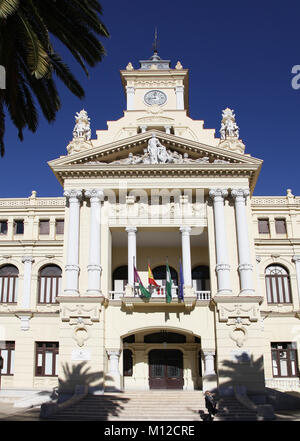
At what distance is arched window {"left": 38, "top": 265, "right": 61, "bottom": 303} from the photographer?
38.1m

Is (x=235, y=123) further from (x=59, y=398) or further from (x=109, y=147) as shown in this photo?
(x=59, y=398)

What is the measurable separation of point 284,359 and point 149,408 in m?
15.1

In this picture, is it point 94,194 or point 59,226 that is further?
point 59,226

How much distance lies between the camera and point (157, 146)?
1259 inches

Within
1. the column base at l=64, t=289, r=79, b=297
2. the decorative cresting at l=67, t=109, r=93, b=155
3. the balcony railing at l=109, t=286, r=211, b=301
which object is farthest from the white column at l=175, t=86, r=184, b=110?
the column base at l=64, t=289, r=79, b=297

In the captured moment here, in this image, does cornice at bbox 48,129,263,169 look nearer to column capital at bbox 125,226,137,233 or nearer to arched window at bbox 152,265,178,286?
column capital at bbox 125,226,137,233

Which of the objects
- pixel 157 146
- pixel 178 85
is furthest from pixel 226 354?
pixel 178 85

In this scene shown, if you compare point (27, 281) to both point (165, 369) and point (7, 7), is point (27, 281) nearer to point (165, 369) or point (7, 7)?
point (165, 369)

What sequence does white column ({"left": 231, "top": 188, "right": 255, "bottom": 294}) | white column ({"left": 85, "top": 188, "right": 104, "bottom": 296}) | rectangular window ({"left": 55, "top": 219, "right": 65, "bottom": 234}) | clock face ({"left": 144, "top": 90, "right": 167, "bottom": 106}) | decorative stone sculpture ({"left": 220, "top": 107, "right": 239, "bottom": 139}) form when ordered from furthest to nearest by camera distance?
rectangular window ({"left": 55, "top": 219, "right": 65, "bottom": 234}), clock face ({"left": 144, "top": 90, "right": 167, "bottom": 106}), decorative stone sculpture ({"left": 220, "top": 107, "right": 239, "bottom": 139}), white column ({"left": 85, "top": 188, "right": 104, "bottom": 296}), white column ({"left": 231, "top": 188, "right": 255, "bottom": 294})

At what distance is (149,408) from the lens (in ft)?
81.1

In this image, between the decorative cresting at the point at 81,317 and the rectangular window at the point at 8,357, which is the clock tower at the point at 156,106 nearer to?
the decorative cresting at the point at 81,317

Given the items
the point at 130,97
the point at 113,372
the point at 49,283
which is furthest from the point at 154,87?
the point at 113,372

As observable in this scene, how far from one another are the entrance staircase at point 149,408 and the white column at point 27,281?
13037 mm

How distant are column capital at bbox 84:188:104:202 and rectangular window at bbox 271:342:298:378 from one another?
56.1 feet
